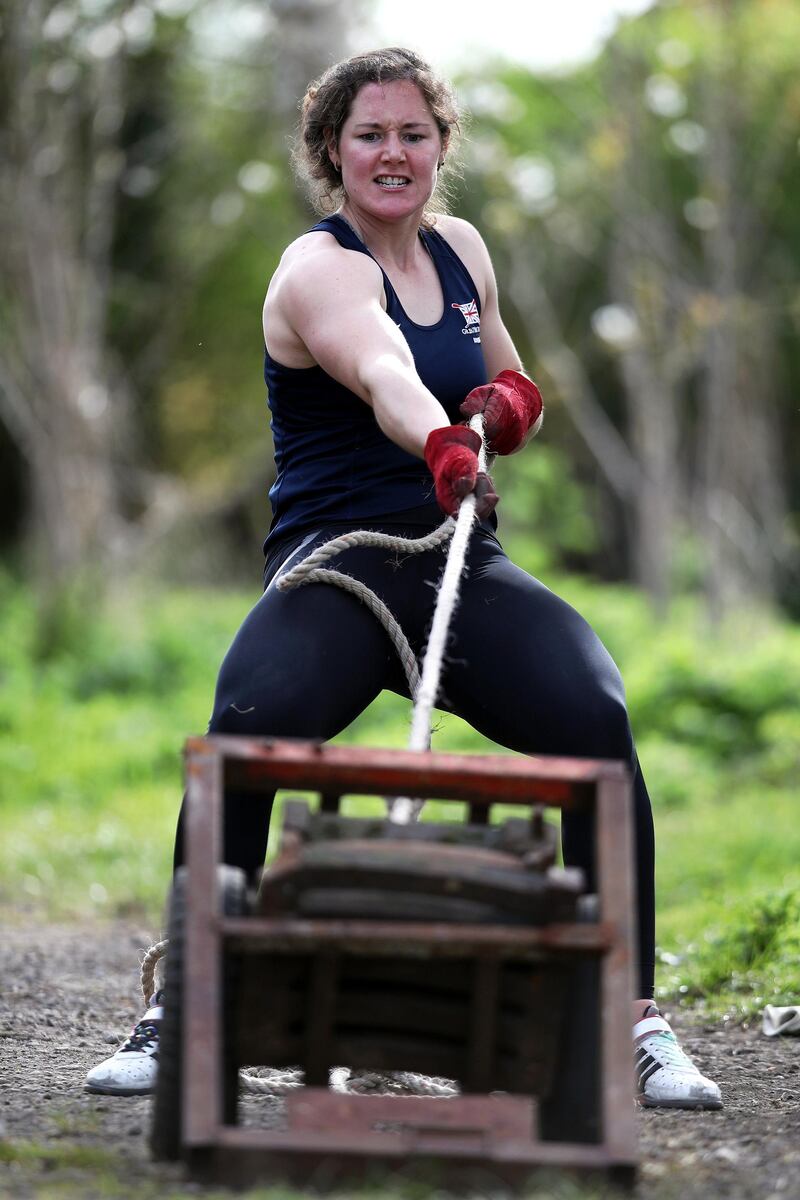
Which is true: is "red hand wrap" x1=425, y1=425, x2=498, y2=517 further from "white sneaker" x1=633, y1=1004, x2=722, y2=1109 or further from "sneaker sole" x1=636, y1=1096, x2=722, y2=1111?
"sneaker sole" x1=636, y1=1096, x2=722, y2=1111

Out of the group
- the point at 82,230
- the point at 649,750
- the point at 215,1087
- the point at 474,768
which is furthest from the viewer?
the point at 82,230

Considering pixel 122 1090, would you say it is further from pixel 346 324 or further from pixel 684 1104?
pixel 346 324

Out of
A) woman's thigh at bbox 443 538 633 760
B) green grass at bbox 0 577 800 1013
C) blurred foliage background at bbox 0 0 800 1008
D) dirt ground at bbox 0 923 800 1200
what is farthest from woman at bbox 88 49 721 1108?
green grass at bbox 0 577 800 1013

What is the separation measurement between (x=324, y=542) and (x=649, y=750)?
537 cm

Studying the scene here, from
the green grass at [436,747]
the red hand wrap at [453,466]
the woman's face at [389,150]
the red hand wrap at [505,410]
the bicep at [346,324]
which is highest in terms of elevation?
the woman's face at [389,150]

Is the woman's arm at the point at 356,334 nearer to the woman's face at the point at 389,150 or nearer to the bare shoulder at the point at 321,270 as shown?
the bare shoulder at the point at 321,270

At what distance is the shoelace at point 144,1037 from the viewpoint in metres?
3.08

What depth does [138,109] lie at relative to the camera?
55.0 ft

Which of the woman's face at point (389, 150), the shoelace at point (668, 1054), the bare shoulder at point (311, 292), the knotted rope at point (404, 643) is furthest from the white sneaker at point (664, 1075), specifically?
the woman's face at point (389, 150)

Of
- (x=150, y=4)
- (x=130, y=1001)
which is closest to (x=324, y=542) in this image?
(x=130, y=1001)

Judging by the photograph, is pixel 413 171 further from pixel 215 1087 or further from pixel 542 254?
pixel 542 254

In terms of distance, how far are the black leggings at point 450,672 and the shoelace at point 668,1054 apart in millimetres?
145

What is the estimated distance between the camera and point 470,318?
3.32 metres

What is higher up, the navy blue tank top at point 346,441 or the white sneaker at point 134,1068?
the navy blue tank top at point 346,441
